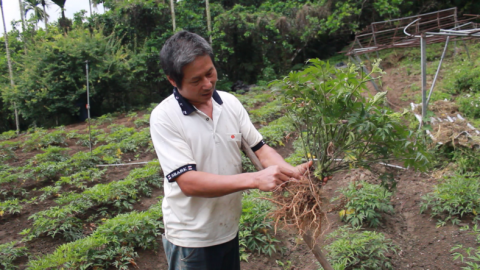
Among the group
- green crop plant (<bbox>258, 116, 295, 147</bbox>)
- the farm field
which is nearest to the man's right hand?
the farm field

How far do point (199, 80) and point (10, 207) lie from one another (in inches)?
176

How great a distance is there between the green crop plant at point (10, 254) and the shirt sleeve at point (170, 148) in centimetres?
285

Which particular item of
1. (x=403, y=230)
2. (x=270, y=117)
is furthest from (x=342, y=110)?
(x=270, y=117)

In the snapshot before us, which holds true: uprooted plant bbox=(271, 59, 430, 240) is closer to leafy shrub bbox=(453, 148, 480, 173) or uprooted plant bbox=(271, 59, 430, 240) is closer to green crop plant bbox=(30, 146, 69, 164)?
leafy shrub bbox=(453, 148, 480, 173)

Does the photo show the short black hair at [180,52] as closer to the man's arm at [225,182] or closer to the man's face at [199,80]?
the man's face at [199,80]

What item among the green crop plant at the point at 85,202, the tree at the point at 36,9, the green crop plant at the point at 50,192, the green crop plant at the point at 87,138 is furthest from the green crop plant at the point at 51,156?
the tree at the point at 36,9

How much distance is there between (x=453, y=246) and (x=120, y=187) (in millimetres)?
4197

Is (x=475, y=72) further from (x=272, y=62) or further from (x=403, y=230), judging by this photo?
(x=272, y=62)

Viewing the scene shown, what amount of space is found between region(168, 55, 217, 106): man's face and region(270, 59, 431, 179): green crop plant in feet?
1.47

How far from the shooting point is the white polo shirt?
1.77m

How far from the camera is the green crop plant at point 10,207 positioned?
15.9 feet

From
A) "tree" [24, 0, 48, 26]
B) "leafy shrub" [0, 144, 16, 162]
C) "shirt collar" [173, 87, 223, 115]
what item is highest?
"tree" [24, 0, 48, 26]

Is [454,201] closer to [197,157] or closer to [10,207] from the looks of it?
[197,157]

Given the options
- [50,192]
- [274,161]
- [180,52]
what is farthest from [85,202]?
[180,52]
